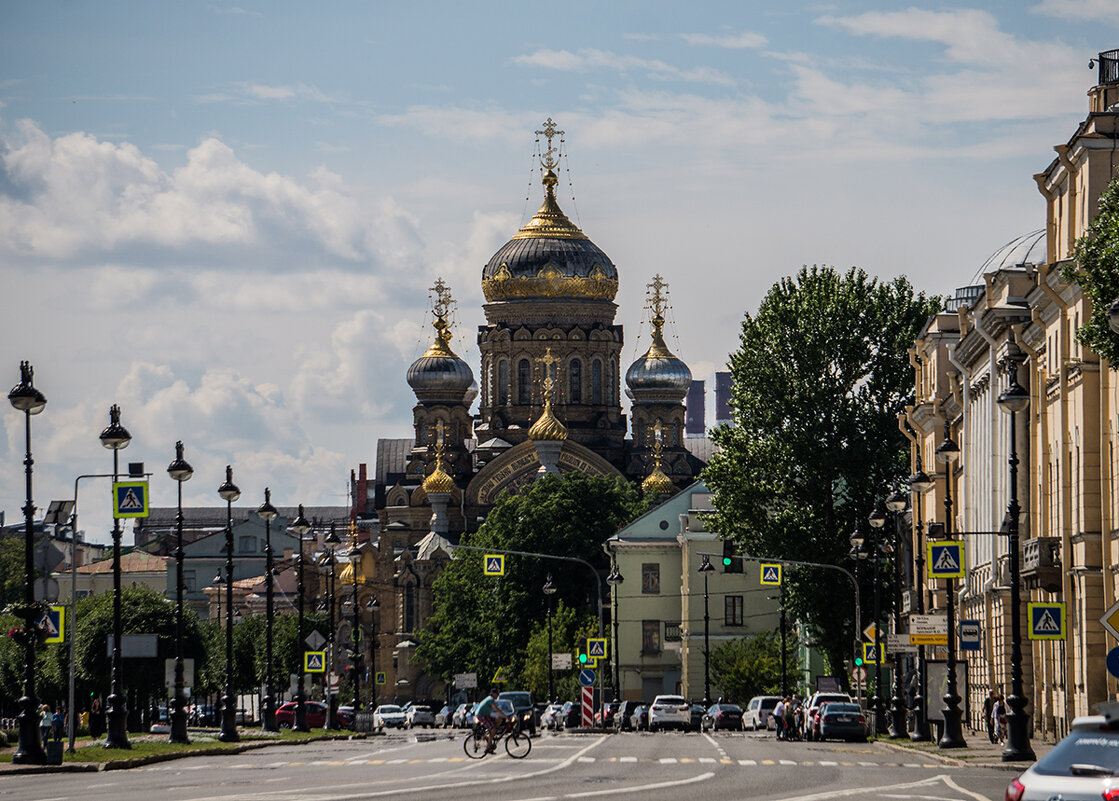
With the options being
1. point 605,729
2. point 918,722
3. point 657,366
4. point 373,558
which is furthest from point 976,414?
point 373,558

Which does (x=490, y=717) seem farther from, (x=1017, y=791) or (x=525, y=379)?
(x=525, y=379)

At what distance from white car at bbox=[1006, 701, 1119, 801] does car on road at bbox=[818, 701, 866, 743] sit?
39.1m

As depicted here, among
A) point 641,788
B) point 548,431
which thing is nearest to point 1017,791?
point 641,788

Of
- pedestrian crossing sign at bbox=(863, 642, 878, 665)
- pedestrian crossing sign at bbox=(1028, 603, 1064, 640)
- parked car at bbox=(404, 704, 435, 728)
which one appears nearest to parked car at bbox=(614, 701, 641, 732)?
pedestrian crossing sign at bbox=(863, 642, 878, 665)

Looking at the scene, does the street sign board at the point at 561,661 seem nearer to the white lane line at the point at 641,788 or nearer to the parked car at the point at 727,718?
the parked car at the point at 727,718

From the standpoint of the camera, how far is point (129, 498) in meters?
40.5

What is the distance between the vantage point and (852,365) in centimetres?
7288

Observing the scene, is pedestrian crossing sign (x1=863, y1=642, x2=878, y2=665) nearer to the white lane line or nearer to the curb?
the curb

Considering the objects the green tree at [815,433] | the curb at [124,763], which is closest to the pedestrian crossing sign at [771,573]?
the green tree at [815,433]

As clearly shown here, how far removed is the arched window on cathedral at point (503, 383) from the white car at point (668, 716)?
231 feet

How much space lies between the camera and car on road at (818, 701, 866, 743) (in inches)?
2148

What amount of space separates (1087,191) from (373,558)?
115526 mm

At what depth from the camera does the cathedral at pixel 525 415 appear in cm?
13825

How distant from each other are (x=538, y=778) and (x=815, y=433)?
135ft
